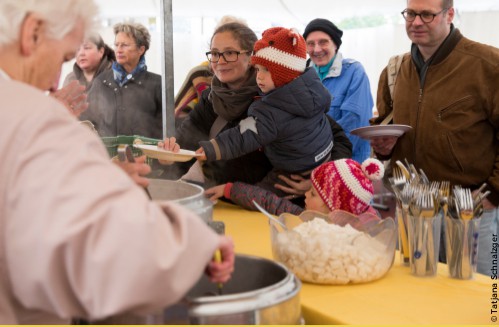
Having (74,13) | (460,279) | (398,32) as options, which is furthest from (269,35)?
(398,32)

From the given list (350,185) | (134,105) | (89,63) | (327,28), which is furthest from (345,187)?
(89,63)

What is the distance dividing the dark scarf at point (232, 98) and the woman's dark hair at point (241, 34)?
140 mm

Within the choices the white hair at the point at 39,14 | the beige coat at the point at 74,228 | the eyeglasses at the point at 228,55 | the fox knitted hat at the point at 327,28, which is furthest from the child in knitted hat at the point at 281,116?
the beige coat at the point at 74,228

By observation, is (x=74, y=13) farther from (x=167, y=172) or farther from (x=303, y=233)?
(x=167, y=172)

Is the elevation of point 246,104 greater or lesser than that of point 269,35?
lesser

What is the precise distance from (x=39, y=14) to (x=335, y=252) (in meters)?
0.91

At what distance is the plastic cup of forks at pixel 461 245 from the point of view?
158cm

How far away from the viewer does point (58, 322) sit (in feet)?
3.34

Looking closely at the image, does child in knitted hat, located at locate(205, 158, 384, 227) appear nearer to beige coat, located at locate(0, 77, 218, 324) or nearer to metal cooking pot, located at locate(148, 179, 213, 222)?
metal cooking pot, located at locate(148, 179, 213, 222)

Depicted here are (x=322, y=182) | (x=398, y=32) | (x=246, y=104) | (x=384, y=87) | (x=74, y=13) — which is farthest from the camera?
(x=398, y=32)

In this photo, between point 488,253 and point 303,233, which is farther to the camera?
point 488,253

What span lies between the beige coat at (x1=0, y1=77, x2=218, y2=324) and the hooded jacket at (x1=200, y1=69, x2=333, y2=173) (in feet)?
5.28

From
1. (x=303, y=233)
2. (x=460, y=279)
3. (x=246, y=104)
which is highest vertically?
(x=246, y=104)

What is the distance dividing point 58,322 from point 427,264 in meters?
1.00
